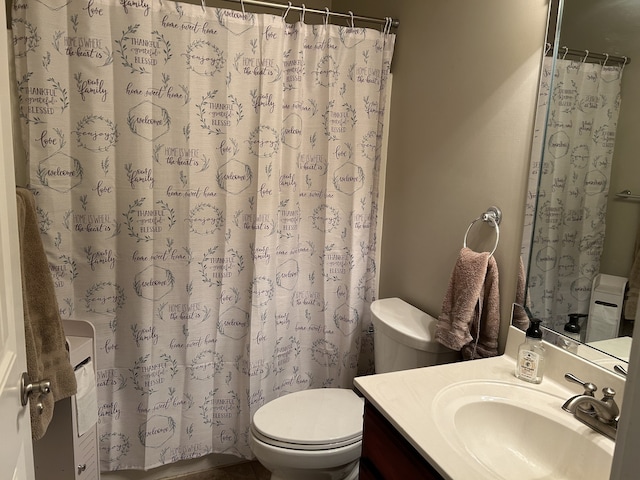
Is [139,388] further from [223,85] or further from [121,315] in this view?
[223,85]

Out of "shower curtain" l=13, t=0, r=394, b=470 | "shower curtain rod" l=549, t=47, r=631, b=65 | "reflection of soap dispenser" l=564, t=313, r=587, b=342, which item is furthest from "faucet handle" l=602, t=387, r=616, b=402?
"shower curtain" l=13, t=0, r=394, b=470

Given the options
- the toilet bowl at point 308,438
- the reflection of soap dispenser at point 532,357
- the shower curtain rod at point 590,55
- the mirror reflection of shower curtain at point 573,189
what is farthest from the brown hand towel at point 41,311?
the shower curtain rod at point 590,55

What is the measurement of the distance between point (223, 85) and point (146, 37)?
12.2 inches

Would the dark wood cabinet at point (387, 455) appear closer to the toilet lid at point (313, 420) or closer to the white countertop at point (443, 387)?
the white countertop at point (443, 387)

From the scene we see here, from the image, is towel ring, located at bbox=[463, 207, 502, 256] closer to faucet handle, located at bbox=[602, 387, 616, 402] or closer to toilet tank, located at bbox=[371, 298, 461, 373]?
toilet tank, located at bbox=[371, 298, 461, 373]

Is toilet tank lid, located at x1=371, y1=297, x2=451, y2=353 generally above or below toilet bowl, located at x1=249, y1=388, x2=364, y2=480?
above

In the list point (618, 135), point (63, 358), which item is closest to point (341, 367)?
point (63, 358)

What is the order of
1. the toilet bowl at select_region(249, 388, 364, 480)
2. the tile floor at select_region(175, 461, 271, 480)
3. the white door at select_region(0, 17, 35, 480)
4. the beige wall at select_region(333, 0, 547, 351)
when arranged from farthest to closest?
the tile floor at select_region(175, 461, 271, 480)
the toilet bowl at select_region(249, 388, 364, 480)
the beige wall at select_region(333, 0, 547, 351)
the white door at select_region(0, 17, 35, 480)

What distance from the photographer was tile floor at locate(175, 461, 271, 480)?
2.13 meters

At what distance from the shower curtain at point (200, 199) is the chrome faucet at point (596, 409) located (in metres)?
1.12

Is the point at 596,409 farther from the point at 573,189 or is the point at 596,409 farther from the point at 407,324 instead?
the point at 407,324

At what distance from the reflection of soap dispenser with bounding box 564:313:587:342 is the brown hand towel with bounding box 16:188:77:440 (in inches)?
54.8

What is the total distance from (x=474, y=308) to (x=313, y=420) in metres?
0.69

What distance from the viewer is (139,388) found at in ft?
6.32
